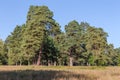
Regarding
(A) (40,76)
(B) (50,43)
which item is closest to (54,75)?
(A) (40,76)

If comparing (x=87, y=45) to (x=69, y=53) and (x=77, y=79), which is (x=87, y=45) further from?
(x=77, y=79)

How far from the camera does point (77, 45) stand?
92188mm

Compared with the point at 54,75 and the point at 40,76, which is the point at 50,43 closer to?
the point at 54,75

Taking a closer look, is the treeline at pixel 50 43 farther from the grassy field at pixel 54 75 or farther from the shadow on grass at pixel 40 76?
the shadow on grass at pixel 40 76

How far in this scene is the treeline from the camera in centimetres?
6819

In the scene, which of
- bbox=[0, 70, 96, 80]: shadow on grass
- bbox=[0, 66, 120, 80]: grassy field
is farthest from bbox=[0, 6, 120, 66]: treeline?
bbox=[0, 70, 96, 80]: shadow on grass

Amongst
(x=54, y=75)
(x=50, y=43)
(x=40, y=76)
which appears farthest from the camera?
(x=50, y=43)

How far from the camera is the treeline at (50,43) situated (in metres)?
68.2

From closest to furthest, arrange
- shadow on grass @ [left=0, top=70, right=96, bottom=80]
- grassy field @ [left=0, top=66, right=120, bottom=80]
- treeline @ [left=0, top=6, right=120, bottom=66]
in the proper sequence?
1. shadow on grass @ [left=0, top=70, right=96, bottom=80]
2. grassy field @ [left=0, top=66, right=120, bottom=80]
3. treeline @ [left=0, top=6, right=120, bottom=66]

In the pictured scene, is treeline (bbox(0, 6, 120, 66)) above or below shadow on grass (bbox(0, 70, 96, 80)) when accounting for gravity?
above

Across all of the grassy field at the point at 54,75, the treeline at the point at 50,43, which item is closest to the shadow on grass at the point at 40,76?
the grassy field at the point at 54,75

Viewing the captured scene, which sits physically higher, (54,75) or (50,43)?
(50,43)

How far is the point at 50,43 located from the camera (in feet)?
249

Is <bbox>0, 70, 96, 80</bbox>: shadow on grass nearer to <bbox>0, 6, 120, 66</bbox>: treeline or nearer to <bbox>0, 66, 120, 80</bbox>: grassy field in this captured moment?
<bbox>0, 66, 120, 80</bbox>: grassy field
